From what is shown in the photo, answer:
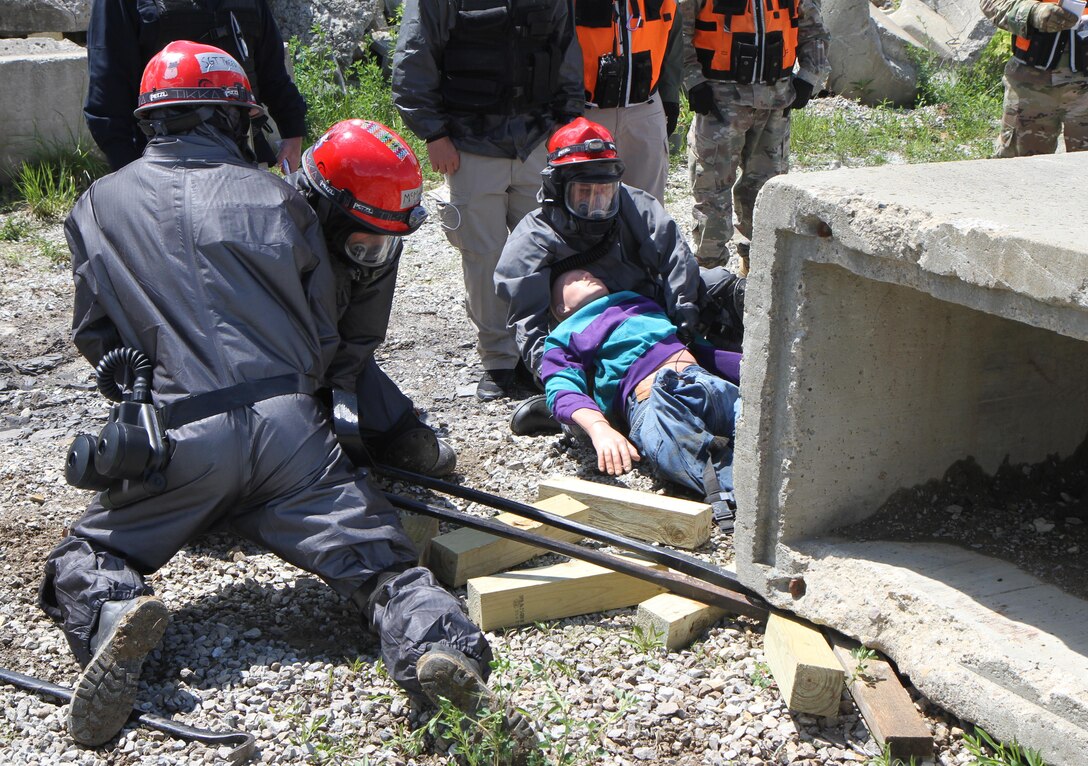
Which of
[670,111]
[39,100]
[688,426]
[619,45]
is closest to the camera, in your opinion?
[688,426]

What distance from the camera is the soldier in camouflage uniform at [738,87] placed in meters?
6.43

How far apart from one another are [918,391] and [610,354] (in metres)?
1.47

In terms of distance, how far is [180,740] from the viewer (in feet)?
9.72

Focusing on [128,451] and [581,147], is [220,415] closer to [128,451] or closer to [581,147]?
[128,451]

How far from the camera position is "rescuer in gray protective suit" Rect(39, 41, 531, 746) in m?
3.15

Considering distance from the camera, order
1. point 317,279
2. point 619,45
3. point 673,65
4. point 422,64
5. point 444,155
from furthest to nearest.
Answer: point 673,65 → point 619,45 → point 444,155 → point 422,64 → point 317,279

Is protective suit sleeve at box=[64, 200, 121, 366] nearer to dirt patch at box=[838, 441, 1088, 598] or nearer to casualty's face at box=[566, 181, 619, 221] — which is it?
casualty's face at box=[566, 181, 619, 221]

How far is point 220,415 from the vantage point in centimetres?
328

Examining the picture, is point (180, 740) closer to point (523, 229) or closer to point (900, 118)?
point (523, 229)

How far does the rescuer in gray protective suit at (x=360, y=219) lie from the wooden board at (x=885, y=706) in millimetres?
1670

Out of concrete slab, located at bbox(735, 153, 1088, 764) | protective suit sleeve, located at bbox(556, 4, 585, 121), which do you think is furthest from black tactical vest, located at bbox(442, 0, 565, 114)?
A: concrete slab, located at bbox(735, 153, 1088, 764)

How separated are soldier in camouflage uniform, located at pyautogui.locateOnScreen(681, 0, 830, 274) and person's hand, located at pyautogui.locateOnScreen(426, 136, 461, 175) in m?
1.77

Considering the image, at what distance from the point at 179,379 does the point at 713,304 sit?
243cm

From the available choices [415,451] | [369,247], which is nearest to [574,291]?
[415,451]
